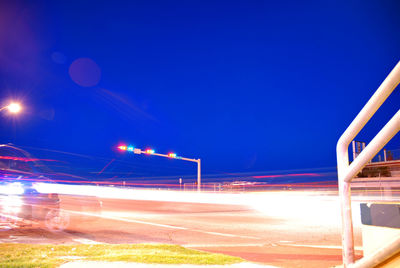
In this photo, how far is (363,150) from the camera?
224 cm

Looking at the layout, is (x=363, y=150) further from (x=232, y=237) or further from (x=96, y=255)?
(x=232, y=237)

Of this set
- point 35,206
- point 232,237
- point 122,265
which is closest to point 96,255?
point 122,265

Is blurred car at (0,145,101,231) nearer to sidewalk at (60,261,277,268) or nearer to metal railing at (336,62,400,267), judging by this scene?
sidewalk at (60,261,277,268)

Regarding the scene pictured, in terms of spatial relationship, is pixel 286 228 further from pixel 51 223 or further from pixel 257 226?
pixel 51 223

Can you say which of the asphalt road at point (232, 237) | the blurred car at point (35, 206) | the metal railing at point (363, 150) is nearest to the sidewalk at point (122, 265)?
the asphalt road at point (232, 237)

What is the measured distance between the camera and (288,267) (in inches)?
231

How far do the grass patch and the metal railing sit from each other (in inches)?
130

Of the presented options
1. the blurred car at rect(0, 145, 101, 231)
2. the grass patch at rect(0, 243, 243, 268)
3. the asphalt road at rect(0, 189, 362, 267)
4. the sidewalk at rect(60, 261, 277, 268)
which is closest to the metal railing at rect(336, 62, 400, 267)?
the sidewalk at rect(60, 261, 277, 268)

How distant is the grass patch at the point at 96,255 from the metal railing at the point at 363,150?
130 inches

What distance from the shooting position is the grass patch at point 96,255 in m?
5.42

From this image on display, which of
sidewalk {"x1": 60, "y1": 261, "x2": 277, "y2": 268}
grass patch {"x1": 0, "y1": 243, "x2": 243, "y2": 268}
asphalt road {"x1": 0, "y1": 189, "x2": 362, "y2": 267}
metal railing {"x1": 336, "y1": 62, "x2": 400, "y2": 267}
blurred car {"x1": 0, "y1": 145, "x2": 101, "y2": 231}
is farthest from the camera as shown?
blurred car {"x1": 0, "y1": 145, "x2": 101, "y2": 231}

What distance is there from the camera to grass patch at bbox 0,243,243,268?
17.8 feet

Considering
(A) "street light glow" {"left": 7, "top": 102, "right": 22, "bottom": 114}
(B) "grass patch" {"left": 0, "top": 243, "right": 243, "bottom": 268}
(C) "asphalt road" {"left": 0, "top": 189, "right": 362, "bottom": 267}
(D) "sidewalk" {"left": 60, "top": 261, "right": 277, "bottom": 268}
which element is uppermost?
(A) "street light glow" {"left": 7, "top": 102, "right": 22, "bottom": 114}

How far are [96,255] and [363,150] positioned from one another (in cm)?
554
